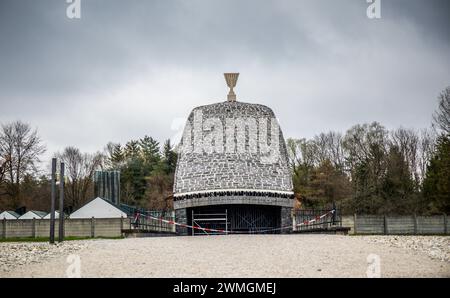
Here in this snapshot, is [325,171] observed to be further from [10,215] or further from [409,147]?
[10,215]

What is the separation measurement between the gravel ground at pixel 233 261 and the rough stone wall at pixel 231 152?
12.2 m

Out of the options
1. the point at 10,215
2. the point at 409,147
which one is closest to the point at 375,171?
the point at 409,147

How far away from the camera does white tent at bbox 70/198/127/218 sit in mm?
36656

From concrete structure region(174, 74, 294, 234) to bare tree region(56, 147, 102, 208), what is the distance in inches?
1315

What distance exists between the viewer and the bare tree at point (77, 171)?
60856 millimetres

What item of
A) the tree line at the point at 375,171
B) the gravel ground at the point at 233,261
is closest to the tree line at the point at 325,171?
the tree line at the point at 375,171

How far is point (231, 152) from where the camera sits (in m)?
29.0

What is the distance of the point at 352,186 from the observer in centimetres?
4831

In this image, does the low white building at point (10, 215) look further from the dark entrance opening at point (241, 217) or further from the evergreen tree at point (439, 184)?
→ the evergreen tree at point (439, 184)

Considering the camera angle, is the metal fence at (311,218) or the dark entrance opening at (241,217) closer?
the metal fence at (311,218)

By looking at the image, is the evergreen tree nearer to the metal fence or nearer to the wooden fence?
the wooden fence

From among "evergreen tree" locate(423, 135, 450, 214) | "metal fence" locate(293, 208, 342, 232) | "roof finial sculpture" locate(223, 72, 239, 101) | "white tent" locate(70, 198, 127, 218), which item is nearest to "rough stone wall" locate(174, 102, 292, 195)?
"roof finial sculpture" locate(223, 72, 239, 101)

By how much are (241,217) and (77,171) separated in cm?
3948
